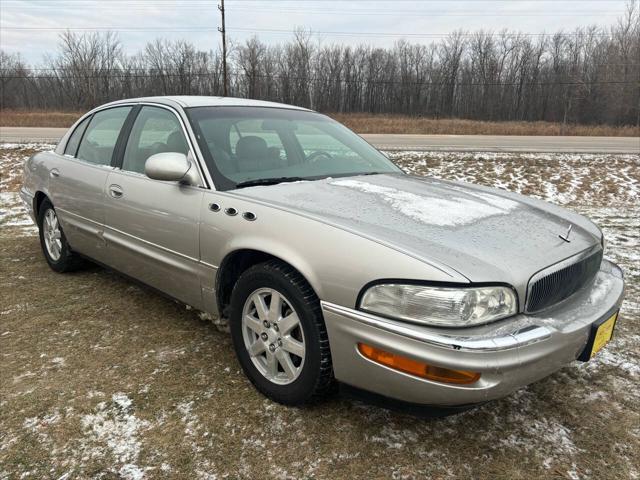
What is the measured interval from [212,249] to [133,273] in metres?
1.08

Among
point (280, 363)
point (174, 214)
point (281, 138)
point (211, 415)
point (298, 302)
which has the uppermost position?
point (281, 138)

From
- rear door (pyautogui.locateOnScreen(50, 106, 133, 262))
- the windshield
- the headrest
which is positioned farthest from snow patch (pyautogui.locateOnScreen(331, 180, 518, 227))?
rear door (pyautogui.locateOnScreen(50, 106, 133, 262))

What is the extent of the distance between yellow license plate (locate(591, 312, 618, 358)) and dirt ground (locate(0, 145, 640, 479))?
0.43 m

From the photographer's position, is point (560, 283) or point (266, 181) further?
point (266, 181)

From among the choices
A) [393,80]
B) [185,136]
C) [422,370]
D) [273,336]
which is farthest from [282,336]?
[393,80]

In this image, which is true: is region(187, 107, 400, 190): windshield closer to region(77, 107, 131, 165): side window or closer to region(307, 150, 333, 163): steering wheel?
region(307, 150, 333, 163): steering wheel

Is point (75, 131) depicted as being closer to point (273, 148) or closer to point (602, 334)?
point (273, 148)

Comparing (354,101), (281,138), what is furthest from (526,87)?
(281,138)

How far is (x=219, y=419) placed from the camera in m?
2.23

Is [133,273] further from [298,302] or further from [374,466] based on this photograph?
[374,466]

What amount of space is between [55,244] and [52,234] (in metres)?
0.10

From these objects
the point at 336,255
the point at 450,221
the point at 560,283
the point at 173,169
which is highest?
the point at 173,169

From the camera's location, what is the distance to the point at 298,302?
204 cm

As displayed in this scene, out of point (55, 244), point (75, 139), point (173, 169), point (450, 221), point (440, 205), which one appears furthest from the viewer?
point (55, 244)
